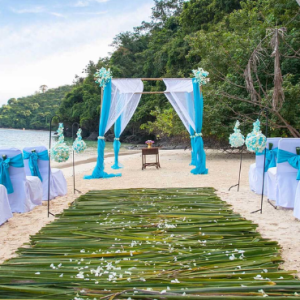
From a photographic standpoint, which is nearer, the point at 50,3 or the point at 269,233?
the point at 269,233

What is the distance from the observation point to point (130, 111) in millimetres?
8961

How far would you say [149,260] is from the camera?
8.14 ft

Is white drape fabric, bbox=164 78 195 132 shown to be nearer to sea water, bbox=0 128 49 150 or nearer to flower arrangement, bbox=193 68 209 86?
flower arrangement, bbox=193 68 209 86

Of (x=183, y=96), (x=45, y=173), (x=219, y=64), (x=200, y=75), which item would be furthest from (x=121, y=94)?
(x=219, y=64)

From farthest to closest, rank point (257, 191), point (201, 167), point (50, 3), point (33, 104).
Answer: point (33, 104) → point (50, 3) → point (201, 167) → point (257, 191)

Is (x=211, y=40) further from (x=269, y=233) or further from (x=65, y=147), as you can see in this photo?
(x=269, y=233)

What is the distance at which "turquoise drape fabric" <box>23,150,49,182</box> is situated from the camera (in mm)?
5035

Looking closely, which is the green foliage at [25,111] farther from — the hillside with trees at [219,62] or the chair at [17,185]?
the chair at [17,185]

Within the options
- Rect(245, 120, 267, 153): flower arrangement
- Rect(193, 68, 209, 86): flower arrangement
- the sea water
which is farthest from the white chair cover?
the sea water

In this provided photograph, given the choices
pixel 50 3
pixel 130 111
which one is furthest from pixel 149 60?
pixel 130 111

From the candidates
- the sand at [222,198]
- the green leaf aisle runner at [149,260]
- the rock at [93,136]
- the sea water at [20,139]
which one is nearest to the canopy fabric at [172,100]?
the sand at [222,198]

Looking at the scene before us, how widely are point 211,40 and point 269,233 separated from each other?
10.2m

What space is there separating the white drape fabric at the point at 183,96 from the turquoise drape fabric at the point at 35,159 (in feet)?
13.8

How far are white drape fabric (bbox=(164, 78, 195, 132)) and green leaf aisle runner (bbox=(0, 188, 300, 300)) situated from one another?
4806 millimetres
